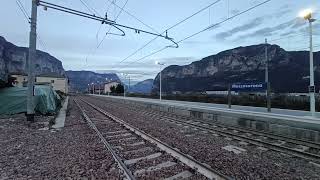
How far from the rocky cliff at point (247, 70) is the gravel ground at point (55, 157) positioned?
153 ft

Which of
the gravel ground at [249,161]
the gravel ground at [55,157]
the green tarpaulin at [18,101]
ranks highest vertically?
the green tarpaulin at [18,101]

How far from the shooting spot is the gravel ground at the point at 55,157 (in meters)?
6.71

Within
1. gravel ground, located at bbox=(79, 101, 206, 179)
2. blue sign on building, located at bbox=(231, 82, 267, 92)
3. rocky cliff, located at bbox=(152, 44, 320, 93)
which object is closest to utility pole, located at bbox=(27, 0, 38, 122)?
gravel ground, located at bbox=(79, 101, 206, 179)

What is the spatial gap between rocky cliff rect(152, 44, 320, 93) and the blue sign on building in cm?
2981

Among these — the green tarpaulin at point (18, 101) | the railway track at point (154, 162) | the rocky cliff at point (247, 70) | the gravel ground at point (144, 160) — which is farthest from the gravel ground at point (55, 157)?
the rocky cliff at point (247, 70)

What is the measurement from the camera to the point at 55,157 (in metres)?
8.42

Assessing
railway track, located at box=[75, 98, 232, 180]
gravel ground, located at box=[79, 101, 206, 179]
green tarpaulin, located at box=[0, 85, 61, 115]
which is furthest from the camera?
green tarpaulin, located at box=[0, 85, 61, 115]

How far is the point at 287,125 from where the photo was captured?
13.0m

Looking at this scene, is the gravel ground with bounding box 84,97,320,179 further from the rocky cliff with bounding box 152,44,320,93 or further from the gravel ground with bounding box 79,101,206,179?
the rocky cliff with bounding box 152,44,320,93

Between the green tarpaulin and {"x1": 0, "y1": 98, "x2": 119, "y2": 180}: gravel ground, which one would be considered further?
the green tarpaulin

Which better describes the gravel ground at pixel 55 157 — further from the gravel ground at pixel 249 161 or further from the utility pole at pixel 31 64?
the utility pole at pixel 31 64

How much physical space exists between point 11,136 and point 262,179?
10.7m

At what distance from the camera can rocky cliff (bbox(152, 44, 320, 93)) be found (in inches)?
2623

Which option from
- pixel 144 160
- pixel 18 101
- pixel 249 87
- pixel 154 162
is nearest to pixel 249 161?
pixel 154 162
